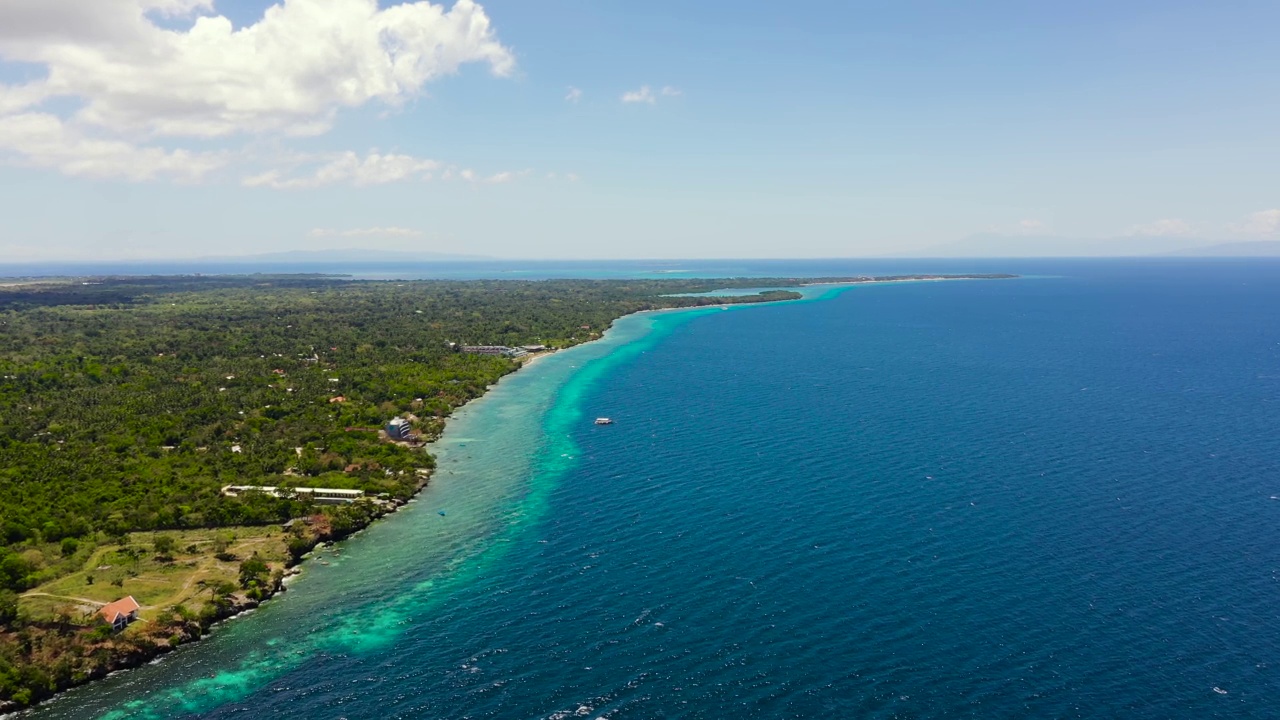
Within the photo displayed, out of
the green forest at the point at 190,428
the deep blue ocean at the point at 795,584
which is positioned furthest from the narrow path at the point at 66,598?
the deep blue ocean at the point at 795,584

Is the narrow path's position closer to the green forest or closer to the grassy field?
the grassy field

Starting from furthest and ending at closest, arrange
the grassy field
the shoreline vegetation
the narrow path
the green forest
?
the green forest < the grassy field < the narrow path < the shoreline vegetation

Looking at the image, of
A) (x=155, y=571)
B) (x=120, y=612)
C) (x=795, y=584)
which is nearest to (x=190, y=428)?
(x=155, y=571)

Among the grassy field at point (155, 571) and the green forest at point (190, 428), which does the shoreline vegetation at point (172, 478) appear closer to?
the grassy field at point (155, 571)

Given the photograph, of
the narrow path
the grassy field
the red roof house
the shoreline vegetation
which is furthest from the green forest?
the red roof house

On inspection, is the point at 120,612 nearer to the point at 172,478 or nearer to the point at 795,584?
the point at 172,478
